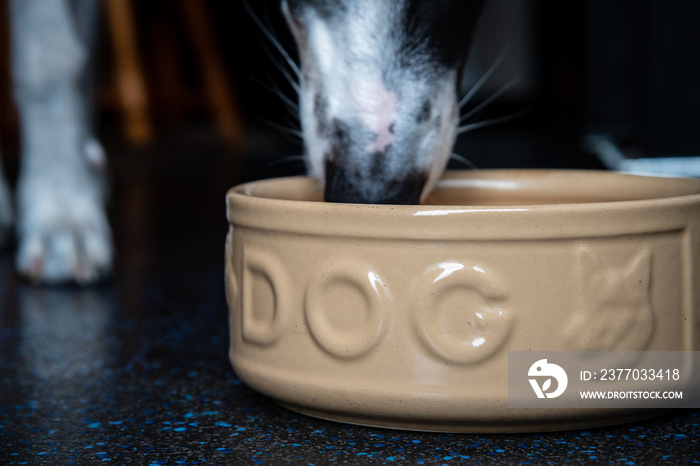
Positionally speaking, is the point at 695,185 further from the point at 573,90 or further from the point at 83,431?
the point at 573,90

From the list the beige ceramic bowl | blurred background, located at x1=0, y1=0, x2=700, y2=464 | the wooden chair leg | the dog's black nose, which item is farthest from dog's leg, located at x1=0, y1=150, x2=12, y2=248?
the wooden chair leg

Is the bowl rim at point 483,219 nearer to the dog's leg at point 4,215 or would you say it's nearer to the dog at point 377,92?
the dog at point 377,92

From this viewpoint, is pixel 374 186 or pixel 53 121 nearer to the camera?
pixel 374 186

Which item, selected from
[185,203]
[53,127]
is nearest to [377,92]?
[53,127]

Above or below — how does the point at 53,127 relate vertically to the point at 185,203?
above

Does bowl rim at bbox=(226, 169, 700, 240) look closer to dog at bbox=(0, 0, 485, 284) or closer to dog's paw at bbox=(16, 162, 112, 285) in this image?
dog at bbox=(0, 0, 485, 284)

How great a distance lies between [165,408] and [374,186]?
23cm

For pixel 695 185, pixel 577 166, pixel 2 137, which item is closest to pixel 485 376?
pixel 695 185

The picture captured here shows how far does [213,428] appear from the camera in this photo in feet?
1.73

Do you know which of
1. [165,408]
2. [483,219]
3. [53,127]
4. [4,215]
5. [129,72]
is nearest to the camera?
[483,219]

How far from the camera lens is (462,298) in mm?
464

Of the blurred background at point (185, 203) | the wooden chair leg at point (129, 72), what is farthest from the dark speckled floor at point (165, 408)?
the wooden chair leg at point (129, 72)

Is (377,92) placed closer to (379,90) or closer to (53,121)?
(379,90)

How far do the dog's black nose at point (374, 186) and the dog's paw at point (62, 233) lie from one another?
503 mm
